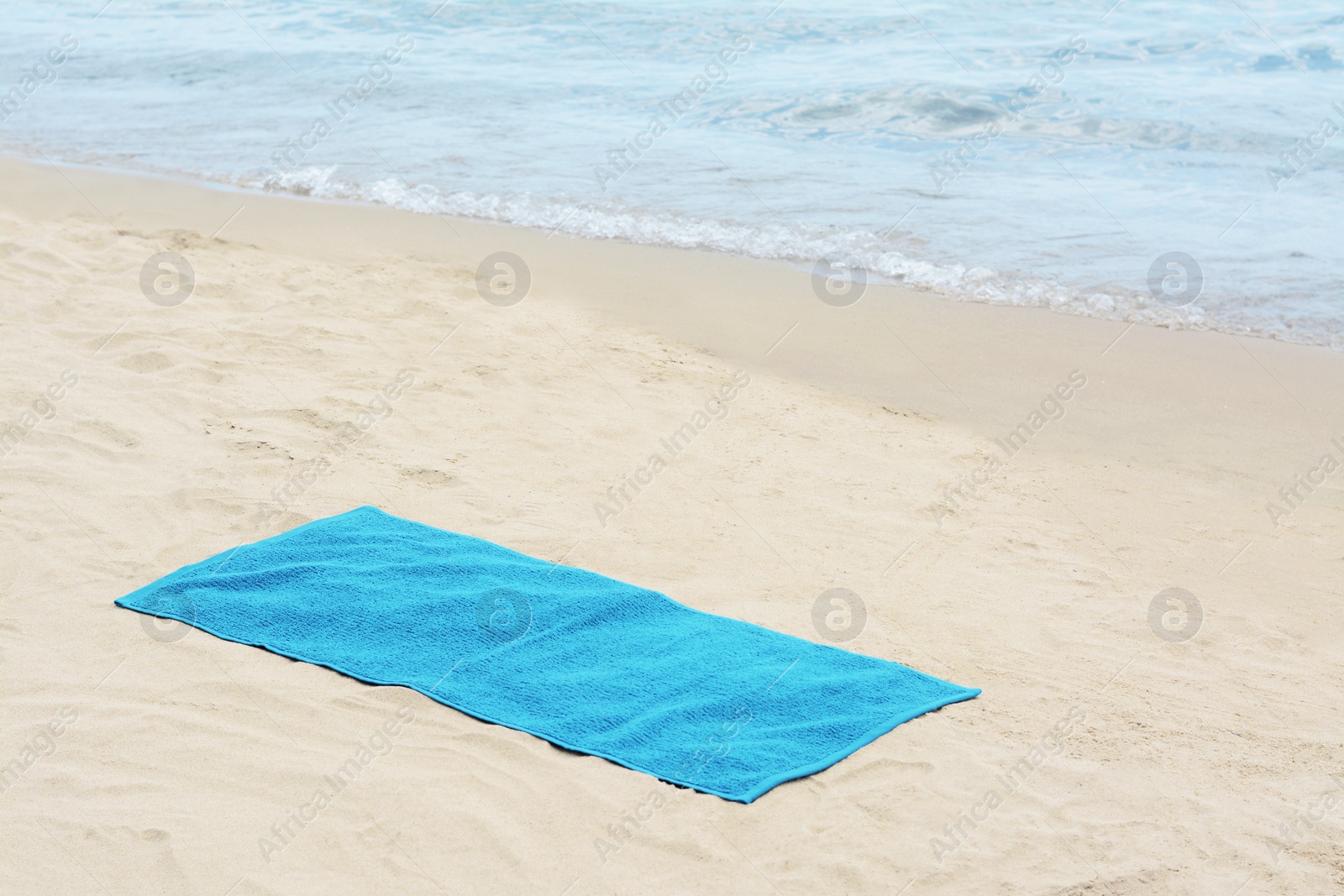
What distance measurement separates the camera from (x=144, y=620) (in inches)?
147

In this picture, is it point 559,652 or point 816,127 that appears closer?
point 559,652

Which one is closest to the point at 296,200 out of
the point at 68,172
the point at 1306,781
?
the point at 68,172

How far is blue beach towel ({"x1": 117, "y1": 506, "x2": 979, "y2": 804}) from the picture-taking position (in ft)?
10.6

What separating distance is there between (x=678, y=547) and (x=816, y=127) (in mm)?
9105

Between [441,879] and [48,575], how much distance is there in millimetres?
2262

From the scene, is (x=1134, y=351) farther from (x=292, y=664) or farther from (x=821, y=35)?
(x=821, y=35)

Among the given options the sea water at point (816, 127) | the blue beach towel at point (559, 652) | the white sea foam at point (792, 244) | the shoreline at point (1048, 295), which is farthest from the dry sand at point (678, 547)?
the sea water at point (816, 127)

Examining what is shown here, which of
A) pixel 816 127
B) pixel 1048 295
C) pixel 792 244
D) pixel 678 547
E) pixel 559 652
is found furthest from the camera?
pixel 816 127

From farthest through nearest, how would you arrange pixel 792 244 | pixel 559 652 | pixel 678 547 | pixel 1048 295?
pixel 792 244 → pixel 1048 295 → pixel 678 547 → pixel 559 652

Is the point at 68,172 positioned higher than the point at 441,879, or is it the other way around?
the point at 68,172

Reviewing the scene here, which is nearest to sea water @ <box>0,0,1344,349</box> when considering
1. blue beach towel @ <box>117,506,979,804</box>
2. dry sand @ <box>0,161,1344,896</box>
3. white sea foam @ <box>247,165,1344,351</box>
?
white sea foam @ <box>247,165,1344,351</box>

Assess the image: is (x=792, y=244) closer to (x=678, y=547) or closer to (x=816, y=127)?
(x=816, y=127)

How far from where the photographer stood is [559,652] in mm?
3643

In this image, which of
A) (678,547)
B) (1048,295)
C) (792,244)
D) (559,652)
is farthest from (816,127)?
(559,652)
